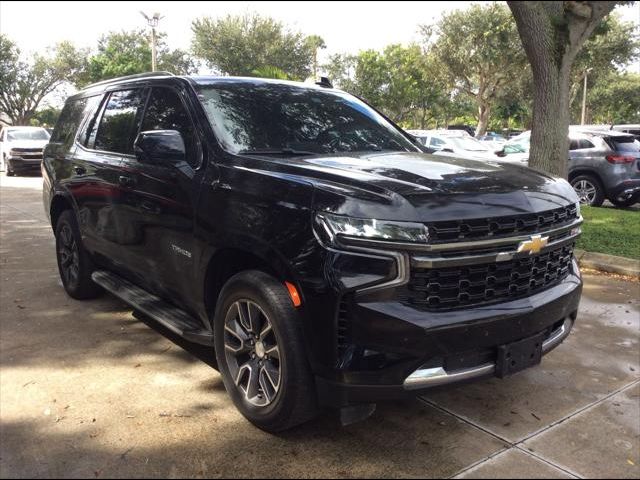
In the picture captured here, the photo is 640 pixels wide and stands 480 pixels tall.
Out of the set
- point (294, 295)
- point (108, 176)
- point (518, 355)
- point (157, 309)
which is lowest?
point (157, 309)

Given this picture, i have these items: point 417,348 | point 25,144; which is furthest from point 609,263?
point 25,144

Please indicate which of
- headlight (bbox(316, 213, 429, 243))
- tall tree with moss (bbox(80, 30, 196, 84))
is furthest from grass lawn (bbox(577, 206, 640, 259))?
tall tree with moss (bbox(80, 30, 196, 84))

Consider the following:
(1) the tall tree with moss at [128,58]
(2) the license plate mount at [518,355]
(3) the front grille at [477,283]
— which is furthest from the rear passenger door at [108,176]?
(1) the tall tree with moss at [128,58]

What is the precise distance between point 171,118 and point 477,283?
92.0 inches

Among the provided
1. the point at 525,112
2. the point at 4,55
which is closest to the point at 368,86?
the point at 525,112

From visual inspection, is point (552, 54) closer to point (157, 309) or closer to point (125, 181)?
point (125, 181)

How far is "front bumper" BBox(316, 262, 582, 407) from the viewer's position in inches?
98.8

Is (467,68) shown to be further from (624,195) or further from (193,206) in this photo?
(193,206)

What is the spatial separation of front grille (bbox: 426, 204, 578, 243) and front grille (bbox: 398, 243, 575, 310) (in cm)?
14

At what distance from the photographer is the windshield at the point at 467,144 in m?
16.2

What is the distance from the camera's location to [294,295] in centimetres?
273

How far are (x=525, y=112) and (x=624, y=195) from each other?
144 ft

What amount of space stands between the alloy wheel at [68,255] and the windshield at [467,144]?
1254 cm

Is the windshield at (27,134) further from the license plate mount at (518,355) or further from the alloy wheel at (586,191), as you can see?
the license plate mount at (518,355)
